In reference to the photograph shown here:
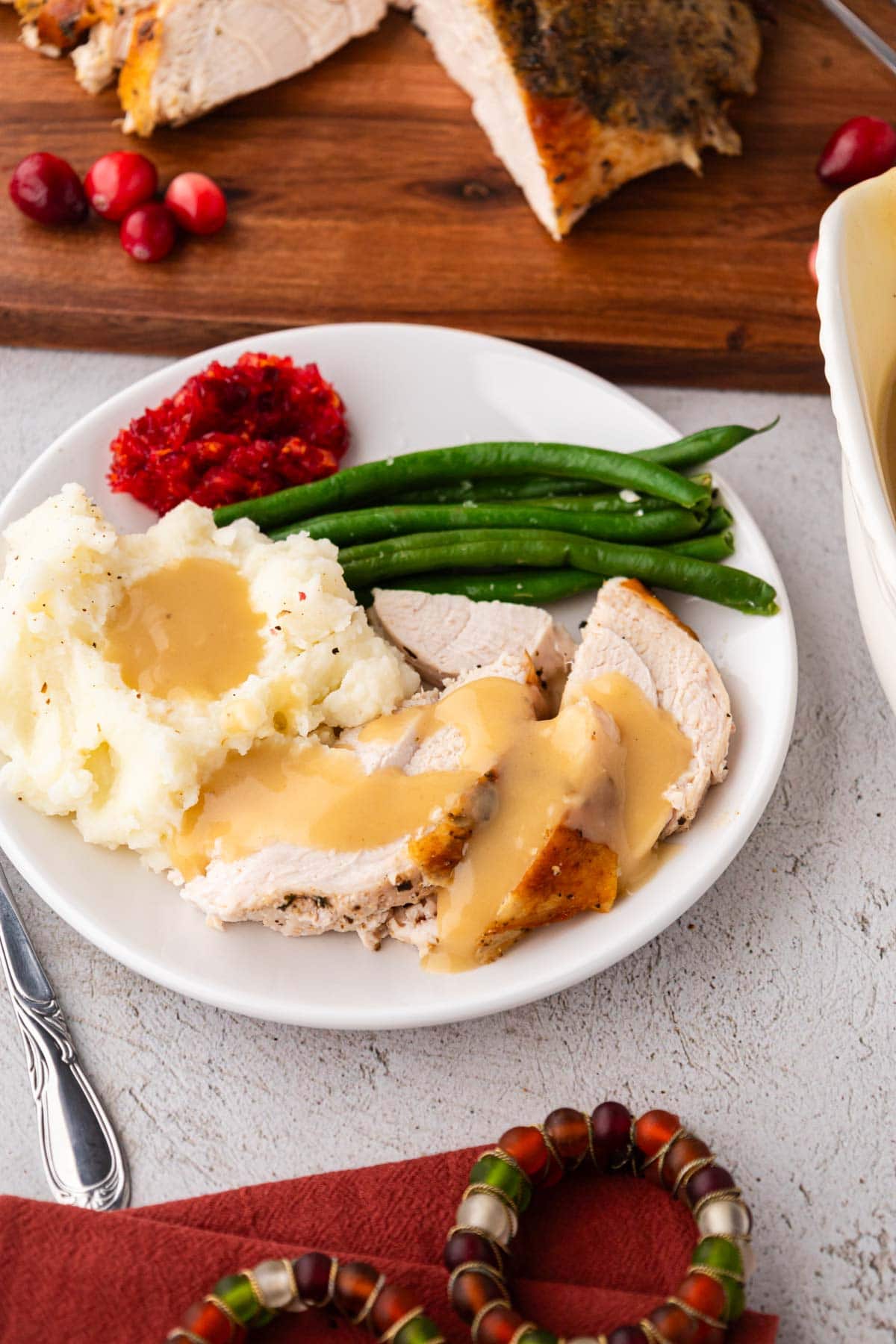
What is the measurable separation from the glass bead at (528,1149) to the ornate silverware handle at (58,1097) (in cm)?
116

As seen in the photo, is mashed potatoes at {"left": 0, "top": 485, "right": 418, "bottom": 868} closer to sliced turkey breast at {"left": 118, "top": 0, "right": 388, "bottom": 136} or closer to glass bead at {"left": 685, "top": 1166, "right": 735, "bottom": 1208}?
glass bead at {"left": 685, "top": 1166, "right": 735, "bottom": 1208}

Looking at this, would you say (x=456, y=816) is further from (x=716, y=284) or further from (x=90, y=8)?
(x=90, y=8)

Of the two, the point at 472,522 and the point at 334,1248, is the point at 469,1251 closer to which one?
the point at 334,1248

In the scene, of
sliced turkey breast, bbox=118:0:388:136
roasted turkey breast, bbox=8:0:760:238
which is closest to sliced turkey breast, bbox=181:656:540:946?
roasted turkey breast, bbox=8:0:760:238

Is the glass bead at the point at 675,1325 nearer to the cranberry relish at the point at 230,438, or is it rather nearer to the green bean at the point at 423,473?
the green bean at the point at 423,473

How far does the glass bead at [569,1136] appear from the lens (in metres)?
3.37

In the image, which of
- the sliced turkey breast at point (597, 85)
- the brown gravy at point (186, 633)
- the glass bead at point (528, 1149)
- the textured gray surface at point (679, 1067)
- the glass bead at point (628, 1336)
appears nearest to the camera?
the glass bead at point (628, 1336)

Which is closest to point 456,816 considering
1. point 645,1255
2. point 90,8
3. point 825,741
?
point 645,1255

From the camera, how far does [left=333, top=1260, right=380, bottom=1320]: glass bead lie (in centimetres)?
307

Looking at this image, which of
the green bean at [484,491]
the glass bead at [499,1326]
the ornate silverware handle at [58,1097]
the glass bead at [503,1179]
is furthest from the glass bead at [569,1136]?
the green bean at [484,491]

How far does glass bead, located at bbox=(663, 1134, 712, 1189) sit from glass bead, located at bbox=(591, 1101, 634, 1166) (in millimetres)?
112

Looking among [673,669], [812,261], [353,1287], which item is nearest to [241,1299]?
[353,1287]

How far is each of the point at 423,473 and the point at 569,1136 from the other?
2359 millimetres

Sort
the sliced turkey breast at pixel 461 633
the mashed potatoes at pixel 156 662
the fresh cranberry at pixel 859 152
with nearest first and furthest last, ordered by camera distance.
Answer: the mashed potatoes at pixel 156 662 < the sliced turkey breast at pixel 461 633 < the fresh cranberry at pixel 859 152
